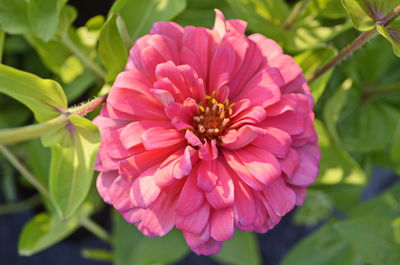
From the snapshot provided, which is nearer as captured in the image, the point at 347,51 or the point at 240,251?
the point at 347,51

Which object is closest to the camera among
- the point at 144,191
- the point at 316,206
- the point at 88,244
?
the point at 144,191

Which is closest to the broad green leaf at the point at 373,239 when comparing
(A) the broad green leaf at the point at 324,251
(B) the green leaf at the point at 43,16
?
(A) the broad green leaf at the point at 324,251

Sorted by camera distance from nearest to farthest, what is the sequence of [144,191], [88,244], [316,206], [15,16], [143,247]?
[144,191], [15,16], [143,247], [316,206], [88,244]

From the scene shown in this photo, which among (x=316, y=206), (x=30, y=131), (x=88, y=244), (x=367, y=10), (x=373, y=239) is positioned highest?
(x=367, y=10)

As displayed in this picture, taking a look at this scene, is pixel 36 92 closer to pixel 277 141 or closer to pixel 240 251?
pixel 277 141

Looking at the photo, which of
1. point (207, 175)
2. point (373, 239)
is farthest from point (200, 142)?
point (373, 239)

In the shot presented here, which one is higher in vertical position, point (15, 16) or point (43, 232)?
point (15, 16)
